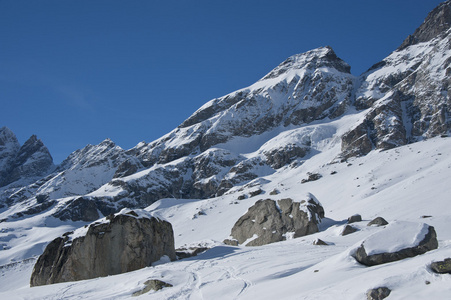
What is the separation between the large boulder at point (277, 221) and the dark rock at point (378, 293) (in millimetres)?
26759

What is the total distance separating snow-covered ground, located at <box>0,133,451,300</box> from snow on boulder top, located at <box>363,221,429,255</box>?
0.48 metres

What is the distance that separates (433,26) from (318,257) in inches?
7393

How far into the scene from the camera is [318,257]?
771 inches

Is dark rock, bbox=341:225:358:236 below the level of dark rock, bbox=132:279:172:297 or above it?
below

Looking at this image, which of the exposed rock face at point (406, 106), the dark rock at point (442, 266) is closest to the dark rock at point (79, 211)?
the exposed rock face at point (406, 106)

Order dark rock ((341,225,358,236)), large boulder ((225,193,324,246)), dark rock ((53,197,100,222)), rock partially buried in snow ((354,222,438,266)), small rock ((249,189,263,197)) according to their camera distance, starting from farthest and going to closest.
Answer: dark rock ((53,197,100,222)) < small rock ((249,189,263,197)) < large boulder ((225,193,324,246)) < dark rock ((341,225,358,236)) < rock partially buried in snow ((354,222,438,266))

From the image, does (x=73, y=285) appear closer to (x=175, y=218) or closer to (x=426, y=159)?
(x=426, y=159)

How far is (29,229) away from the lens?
11475 cm

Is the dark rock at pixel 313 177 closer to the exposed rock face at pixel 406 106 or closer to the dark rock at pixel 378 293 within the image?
the exposed rock face at pixel 406 106

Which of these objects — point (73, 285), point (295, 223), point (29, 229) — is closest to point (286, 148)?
point (29, 229)

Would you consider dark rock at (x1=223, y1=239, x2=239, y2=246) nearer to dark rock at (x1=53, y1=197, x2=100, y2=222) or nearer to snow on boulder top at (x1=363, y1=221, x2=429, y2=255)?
snow on boulder top at (x1=363, y1=221, x2=429, y2=255)

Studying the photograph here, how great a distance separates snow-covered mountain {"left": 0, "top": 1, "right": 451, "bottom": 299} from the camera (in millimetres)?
16078

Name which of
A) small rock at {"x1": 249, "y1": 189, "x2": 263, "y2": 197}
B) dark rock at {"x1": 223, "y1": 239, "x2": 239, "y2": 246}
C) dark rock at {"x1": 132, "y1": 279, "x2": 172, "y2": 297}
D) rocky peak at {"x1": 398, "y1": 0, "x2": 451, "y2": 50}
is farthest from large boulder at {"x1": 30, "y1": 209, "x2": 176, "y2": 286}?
rocky peak at {"x1": 398, "y1": 0, "x2": 451, "y2": 50}

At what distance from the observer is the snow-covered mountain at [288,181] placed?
1608cm
